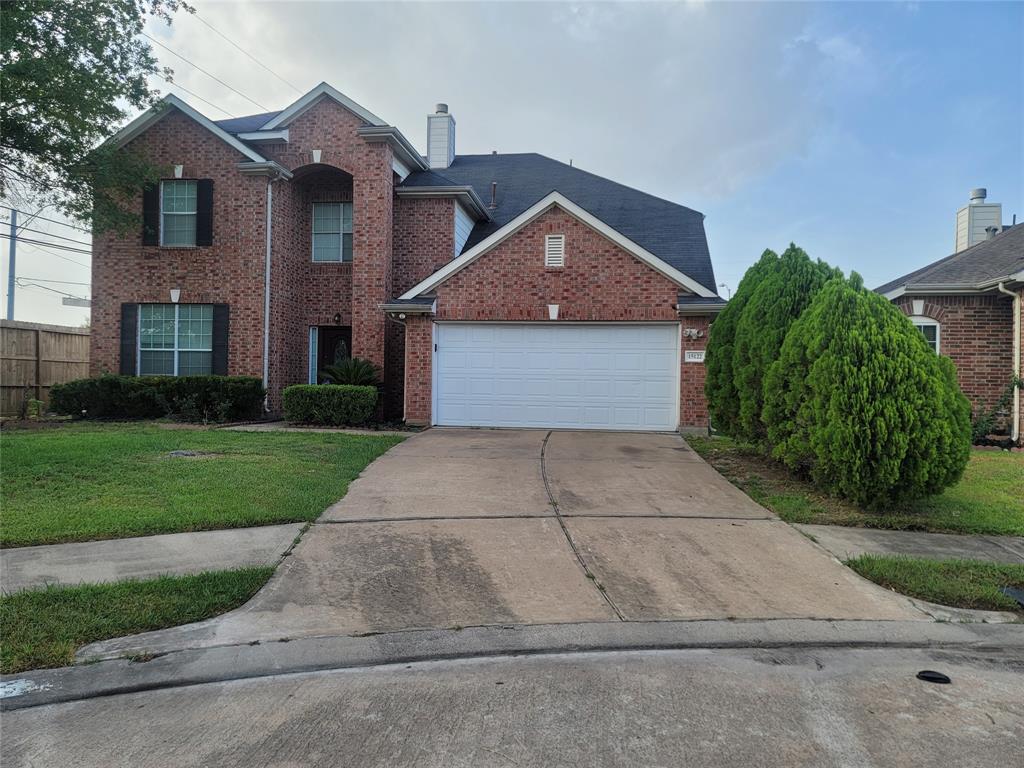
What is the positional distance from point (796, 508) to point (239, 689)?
5.70 m

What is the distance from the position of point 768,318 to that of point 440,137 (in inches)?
544

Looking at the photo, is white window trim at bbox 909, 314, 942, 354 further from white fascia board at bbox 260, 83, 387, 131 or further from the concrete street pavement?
white fascia board at bbox 260, 83, 387, 131

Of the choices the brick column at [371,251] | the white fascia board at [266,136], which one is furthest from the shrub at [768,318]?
the white fascia board at [266,136]

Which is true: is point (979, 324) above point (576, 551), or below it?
above

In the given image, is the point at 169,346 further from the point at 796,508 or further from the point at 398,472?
the point at 796,508

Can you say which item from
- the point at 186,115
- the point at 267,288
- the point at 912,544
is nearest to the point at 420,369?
the point at 267,288

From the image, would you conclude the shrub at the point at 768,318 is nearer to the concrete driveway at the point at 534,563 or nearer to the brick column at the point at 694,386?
the concrete driveway at the point at 534,563

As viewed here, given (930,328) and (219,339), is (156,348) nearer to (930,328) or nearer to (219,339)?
(219,339)

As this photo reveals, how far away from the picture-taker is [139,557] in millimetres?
5117

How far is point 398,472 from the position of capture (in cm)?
839

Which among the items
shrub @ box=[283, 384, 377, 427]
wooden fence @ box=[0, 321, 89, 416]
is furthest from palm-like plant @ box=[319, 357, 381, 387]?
wooden fence @ box=[0, 321, 89, 416]

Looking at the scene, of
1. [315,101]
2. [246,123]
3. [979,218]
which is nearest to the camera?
[315,101]

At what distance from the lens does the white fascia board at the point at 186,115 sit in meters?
14.7

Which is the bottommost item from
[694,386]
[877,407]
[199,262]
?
[877,407]
